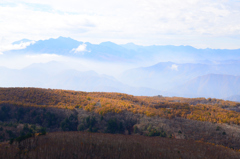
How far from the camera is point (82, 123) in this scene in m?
17.2

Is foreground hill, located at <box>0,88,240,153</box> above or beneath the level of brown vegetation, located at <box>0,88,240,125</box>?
beneath

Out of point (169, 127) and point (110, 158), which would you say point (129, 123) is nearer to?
point (169, 127)

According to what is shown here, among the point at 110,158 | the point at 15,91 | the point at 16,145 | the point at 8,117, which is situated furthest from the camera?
the point at 15,91

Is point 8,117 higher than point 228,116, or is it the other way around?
point 228,116

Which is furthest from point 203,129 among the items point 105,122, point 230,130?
point 105,122

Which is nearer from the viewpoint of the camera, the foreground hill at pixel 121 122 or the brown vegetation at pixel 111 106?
the foreground hill at pixel 121 122

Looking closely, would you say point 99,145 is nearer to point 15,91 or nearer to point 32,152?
point 32,152

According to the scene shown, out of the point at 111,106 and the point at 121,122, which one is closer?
the point at 121,122

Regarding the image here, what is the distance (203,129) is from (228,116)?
5116 mm

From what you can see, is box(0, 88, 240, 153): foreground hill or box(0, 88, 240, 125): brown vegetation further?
box(0, 88, 240, 125): brown vegetation

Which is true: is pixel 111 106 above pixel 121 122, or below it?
above

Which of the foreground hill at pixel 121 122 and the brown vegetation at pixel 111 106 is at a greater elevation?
the brown vegetation at pixel 111 106

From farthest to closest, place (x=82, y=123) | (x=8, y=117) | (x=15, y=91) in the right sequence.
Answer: (x=15, y=91) → (x=8, y=117) → (x=82, y=123)

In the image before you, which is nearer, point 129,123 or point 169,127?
point 169,127
